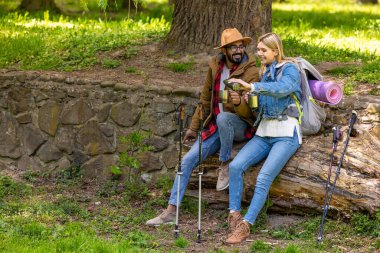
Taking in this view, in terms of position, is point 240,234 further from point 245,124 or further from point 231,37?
point 231,37

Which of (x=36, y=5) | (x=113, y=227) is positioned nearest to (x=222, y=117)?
(x=113, y=227)

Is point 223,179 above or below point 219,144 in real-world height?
below

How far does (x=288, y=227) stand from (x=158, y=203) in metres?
1.55

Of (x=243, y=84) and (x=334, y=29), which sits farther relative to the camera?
(x=334, y=29)

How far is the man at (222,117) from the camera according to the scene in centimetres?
796

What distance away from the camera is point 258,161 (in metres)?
7.89

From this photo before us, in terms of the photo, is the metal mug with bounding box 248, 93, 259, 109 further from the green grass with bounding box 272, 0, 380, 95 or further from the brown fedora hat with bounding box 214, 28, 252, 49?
the green grass with bounding box 272, 0, 380, 95

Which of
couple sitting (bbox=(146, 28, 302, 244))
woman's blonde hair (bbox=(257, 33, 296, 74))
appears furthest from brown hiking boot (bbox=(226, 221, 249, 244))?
woman's blonde hair (bbox=(257, 33, 296, 74))

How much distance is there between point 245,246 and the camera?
24.2ft

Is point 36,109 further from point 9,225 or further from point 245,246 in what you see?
point 245,246

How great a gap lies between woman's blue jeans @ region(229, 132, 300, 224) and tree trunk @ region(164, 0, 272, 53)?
9.05 feet

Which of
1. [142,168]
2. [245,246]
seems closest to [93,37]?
[142,168]

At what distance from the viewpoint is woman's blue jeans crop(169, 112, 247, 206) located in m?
7.95

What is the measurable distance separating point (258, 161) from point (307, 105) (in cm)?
69
